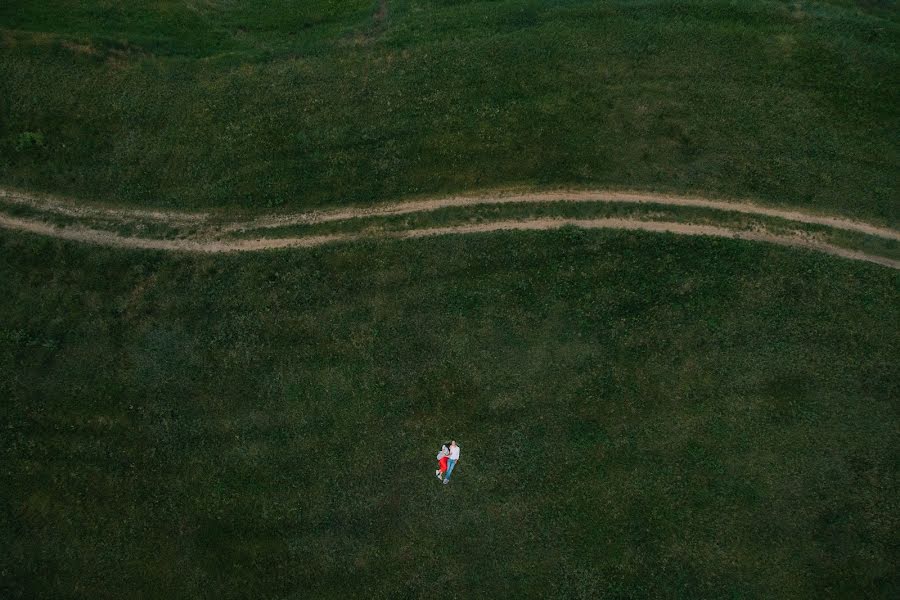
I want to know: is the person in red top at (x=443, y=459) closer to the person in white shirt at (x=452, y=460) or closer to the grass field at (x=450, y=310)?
the person in white shirt at (x=452, y=460)

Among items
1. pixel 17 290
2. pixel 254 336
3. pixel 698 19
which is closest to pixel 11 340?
pixel 17 290

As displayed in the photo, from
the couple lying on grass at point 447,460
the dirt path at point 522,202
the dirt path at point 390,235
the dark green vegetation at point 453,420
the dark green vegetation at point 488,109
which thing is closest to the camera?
the dark green vegetation at point 453,420

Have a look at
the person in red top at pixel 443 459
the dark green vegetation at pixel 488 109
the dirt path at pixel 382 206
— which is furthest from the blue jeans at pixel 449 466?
the dark green vegetation at pixel 488 109

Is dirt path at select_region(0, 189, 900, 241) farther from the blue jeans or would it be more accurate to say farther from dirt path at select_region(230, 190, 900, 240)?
the blue jeans

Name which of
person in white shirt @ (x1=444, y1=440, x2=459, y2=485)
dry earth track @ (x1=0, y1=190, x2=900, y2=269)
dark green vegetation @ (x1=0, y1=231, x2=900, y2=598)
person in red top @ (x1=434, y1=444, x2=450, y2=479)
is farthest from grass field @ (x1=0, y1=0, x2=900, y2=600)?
person in red top @ (x1=434, y1=444, x2=450, y2=479)

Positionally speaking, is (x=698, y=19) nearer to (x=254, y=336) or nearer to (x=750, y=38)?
(x=750, y=38)

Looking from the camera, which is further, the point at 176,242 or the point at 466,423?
the point at 176,242

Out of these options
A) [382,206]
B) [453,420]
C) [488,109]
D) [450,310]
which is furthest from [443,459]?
[488,109]
